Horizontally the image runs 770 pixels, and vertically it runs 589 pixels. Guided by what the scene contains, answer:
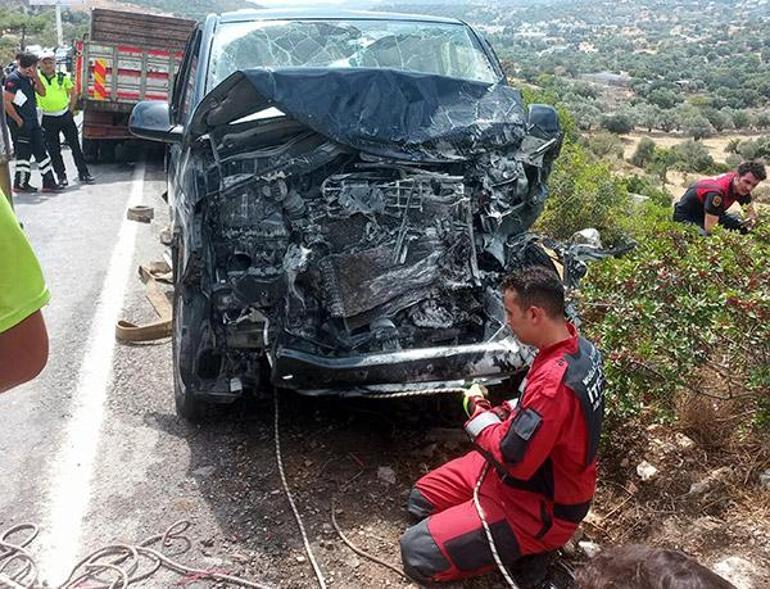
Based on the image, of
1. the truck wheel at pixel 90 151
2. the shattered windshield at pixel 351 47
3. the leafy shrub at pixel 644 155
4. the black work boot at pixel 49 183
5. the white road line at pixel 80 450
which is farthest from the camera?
the leafy shrub at pixel 644 155

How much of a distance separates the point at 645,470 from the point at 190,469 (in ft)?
7.25

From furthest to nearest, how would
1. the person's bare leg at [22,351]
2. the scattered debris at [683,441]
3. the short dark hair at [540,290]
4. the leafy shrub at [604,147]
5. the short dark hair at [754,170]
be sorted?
the leafy shrub at [604,147] → the short dark hair at [754,170] → the scattered debris at [683,441] → the short dark hair at [540,290] → the person's bare leg at [22,351]

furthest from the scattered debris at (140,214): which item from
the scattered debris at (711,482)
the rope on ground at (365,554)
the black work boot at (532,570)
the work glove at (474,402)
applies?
the scattered debris at (711,482)

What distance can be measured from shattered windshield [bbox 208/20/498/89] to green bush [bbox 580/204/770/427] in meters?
1.76

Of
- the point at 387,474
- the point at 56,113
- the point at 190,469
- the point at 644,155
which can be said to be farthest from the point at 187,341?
the point at 644,155

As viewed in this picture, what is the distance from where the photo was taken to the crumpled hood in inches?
160


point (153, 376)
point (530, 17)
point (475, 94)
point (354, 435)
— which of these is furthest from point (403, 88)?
point (530, 17)

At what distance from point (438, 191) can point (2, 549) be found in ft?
8.67

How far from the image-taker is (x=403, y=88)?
4.39m

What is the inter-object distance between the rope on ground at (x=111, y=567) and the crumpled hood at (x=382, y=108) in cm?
208

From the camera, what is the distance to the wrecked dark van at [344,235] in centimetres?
383

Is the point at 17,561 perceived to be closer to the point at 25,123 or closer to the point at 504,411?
the point at 504,411

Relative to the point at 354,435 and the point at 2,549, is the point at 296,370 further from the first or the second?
the point at 2,549

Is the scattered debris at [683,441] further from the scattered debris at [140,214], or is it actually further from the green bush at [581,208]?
the scattered debris at [140,214]
